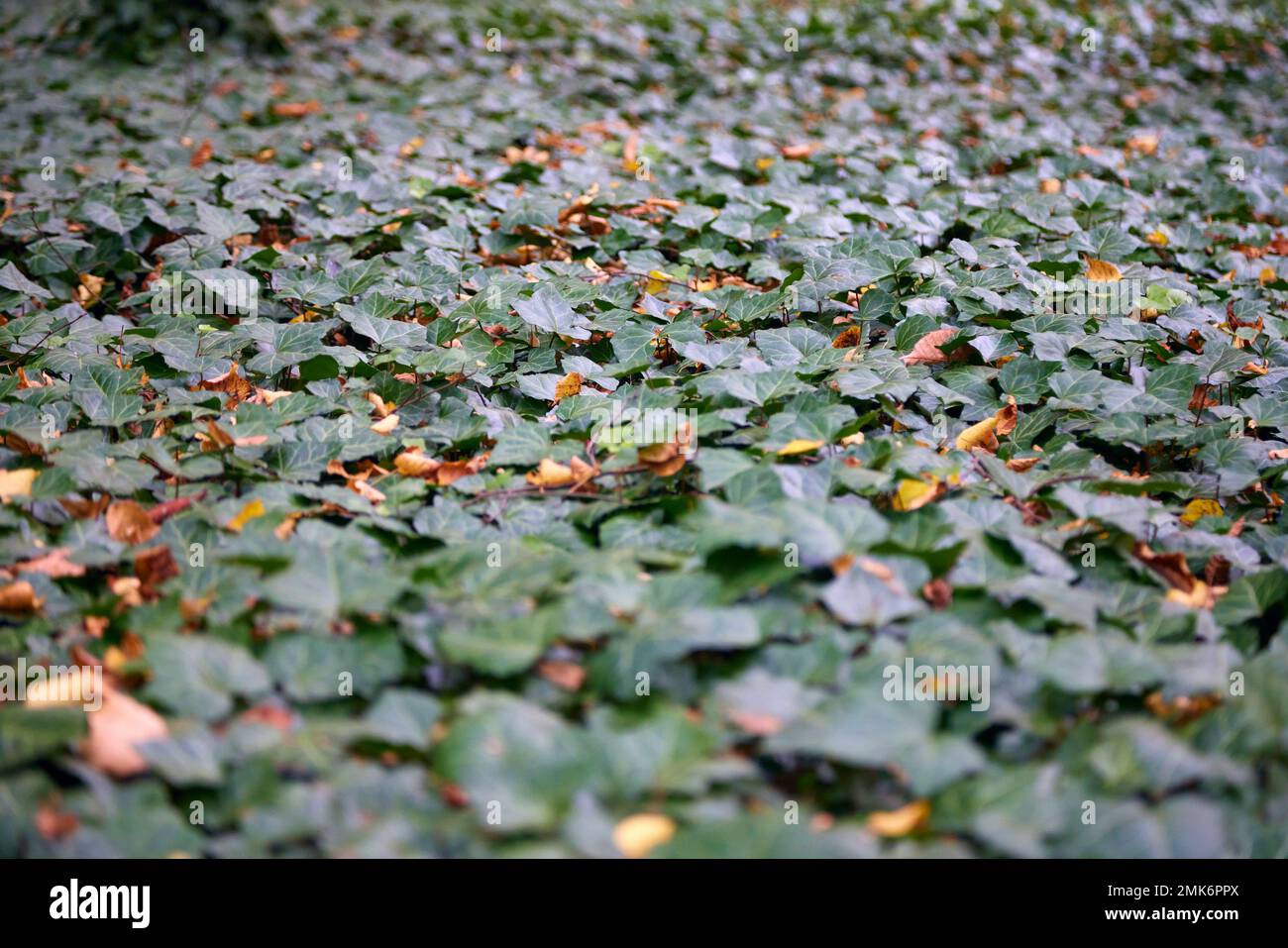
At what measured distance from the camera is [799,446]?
6.61ft

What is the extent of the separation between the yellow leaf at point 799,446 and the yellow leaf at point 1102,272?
159 cm

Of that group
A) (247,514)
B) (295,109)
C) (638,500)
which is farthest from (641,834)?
(295,109)

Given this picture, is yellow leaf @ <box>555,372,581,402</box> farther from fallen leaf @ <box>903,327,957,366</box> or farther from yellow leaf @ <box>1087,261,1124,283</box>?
yellow leaf @ <box>1087,261,1124,283</box>

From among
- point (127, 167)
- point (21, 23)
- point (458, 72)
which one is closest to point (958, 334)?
point (127, 167)

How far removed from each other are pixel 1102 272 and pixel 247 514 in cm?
272

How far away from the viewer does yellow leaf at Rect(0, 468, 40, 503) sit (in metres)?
1.86

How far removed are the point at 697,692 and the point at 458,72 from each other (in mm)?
5962

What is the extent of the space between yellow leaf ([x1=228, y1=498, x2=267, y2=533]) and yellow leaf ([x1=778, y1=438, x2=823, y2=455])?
1.09 m

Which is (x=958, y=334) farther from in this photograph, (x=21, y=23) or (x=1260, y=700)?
(x=21, y=23)

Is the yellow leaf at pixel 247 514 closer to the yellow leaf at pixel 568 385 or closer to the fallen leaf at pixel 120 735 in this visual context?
the fallen leaf at pixel 120 735

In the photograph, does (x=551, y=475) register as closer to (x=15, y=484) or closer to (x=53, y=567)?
(x=53, y=567)

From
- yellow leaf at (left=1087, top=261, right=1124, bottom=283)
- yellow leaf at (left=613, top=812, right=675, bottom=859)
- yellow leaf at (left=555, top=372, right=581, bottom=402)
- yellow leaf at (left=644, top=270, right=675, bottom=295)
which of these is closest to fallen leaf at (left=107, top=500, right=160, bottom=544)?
yellow leaf at (left=555, top=372, right=581, bottom=402)

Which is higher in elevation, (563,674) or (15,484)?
(15,484)

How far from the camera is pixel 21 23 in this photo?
7.11 metres
